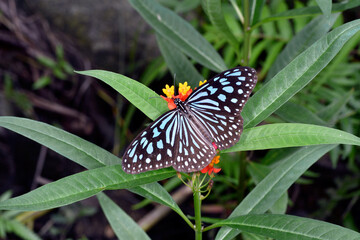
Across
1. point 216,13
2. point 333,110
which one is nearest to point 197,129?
point 216,13

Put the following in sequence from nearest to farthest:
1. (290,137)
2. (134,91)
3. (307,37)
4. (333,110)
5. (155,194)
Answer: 1. (290,137)
2. (134,91)
3. (155,194)
4. (307,37)
5. (333,110)

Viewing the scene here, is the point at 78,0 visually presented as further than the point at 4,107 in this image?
Yes

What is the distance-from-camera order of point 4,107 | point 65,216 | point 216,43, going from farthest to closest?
point 4,107 → point 65,216 → point 216,43

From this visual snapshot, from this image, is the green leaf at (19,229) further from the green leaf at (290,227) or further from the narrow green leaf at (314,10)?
the narrow green leaf at (314,10)

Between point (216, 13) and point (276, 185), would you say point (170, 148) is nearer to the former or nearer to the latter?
point (276, 185)

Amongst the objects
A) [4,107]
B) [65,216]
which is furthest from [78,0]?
[65,216]

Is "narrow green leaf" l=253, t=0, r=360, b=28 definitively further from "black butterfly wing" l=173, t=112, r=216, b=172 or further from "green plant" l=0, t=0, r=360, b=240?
"black butterfly wing" l=173, t=112, r=216, b=172

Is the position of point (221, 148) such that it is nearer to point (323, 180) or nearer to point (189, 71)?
point (189, 71)

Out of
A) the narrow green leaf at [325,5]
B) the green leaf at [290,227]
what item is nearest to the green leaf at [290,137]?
the green leaf at [290,227]
